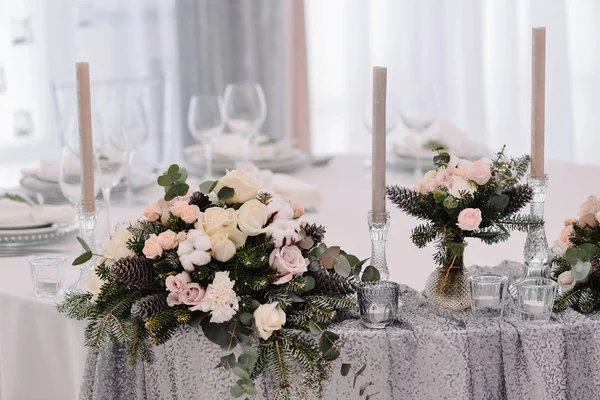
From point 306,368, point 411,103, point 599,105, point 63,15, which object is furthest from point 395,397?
point 63,15

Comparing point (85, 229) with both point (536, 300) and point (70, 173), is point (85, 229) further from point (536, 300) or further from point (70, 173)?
point (536, 300)

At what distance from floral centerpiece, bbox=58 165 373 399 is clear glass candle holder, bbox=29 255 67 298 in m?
0.19

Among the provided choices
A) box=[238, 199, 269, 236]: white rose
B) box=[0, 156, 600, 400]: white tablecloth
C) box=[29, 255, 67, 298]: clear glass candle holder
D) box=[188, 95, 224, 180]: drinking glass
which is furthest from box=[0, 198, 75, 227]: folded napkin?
box=[238, 199, 269, 236]: white rose

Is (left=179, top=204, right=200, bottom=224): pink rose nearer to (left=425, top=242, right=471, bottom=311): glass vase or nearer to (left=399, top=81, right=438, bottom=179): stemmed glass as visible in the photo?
(left=425, top=242, right=471, bottom=311): glass vase

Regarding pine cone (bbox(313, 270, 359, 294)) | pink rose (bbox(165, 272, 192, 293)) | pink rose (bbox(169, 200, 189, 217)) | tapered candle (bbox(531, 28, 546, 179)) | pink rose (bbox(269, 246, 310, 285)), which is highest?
tapered candle (bbox(531, 28, 546, 179))

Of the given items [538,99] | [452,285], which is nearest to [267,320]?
[452,285]

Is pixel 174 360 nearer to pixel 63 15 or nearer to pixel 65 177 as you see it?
pixel 65 177

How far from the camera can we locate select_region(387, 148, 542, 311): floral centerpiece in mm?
1299

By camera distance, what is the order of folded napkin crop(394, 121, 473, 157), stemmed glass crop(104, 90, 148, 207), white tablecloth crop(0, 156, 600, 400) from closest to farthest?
white tablecloth crop(0, 156, 600, 400), stemmed glass crop(104, 90, 148, 207), folded napkin crop(394, 121, 473, 157)

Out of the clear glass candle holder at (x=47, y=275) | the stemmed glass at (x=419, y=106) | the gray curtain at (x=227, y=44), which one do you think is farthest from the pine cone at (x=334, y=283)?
the gray curtain at (x=227, y=44)

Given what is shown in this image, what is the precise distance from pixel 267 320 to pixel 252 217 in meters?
0.14

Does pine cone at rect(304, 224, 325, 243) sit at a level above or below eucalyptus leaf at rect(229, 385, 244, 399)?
above

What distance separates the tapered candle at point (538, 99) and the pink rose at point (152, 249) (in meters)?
0.56

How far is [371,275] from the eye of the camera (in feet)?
4.33
